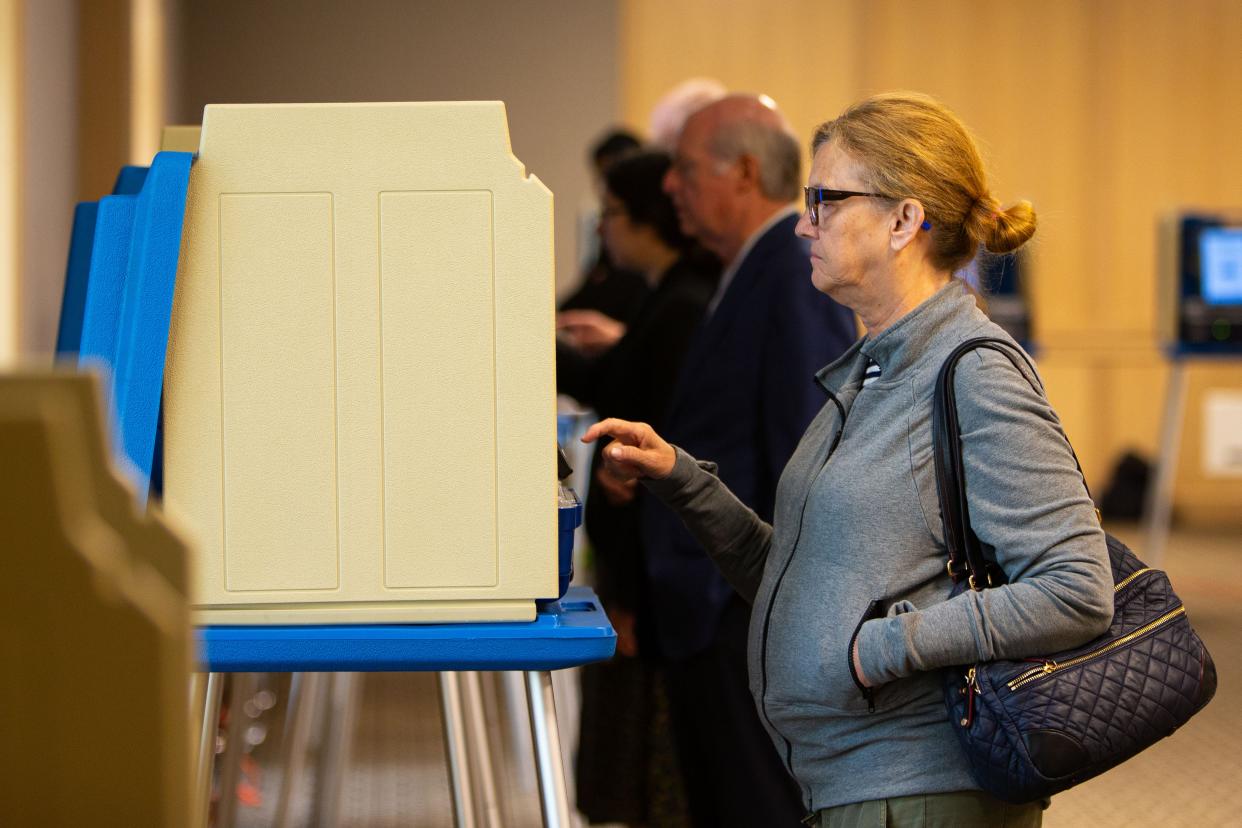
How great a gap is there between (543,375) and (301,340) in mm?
212

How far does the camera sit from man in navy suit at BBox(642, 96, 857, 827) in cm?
219

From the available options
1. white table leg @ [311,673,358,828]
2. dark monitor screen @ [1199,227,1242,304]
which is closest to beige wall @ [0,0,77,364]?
white table leg @ [311,673,358,828]

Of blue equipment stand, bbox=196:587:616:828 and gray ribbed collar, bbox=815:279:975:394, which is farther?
gray ribbed collar, bbox=815:279:975:394

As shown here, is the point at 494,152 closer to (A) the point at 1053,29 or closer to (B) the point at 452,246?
(B) the point at 452,246

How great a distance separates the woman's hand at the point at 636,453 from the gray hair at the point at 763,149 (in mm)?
1005

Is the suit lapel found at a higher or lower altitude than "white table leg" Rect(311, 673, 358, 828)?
higher

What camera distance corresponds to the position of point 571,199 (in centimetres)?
765

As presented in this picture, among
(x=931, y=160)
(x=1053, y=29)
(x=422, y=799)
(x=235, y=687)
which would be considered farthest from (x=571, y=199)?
(x=931, y=160)

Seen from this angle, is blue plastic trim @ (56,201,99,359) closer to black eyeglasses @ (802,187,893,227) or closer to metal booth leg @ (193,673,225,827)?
metal booth leg @ (193,673,225,827)

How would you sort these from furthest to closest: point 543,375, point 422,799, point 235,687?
point 422,799, point 235,687, point 543,375

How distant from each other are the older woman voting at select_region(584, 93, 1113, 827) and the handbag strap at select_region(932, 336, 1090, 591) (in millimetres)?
11

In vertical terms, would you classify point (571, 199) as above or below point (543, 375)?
above

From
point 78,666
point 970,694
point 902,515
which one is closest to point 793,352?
point 902,515

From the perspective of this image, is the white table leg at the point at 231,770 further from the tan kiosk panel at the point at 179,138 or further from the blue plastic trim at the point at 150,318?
the blue plastic trim at the point at 150,318
